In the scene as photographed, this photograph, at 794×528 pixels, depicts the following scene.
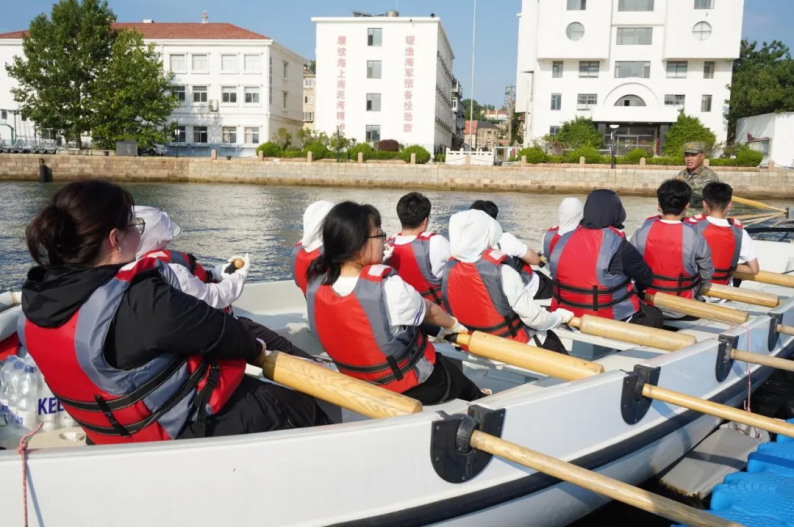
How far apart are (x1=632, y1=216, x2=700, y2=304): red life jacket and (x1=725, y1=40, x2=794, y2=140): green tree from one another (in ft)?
120

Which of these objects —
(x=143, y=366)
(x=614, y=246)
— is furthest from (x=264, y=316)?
(x=143, y=366)

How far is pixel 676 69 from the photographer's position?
126 ft

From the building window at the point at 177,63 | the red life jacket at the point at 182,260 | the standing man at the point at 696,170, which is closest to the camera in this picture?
the red life jacket at the point at 182,260

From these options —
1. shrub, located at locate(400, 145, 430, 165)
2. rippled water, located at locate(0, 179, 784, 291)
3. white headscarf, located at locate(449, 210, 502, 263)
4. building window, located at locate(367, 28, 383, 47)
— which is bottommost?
rippled water, located at locate(0, 179, 784, 291)

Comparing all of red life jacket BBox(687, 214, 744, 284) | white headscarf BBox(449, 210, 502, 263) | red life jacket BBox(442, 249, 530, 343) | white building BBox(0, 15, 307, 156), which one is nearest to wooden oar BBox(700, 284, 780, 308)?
red life jacket BBox(687, 214, 744, 284)

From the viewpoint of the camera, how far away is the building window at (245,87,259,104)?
40.8m

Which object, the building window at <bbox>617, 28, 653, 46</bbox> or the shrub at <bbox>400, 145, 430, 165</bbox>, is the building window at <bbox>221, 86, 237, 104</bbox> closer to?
the shrub at <bbox>400, 145, 430, 165</bbox>

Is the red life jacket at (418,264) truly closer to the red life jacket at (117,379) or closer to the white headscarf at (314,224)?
the white headscarf at (314,224)

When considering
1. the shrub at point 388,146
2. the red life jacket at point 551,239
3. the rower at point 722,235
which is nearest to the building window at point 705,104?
the shrub at point 388,146

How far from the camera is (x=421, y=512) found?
96.0 inches

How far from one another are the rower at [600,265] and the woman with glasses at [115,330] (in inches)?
98.8

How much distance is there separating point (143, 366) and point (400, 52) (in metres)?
39.9

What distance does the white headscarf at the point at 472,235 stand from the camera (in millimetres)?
3473

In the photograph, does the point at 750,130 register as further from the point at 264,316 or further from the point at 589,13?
the point at 264,316
